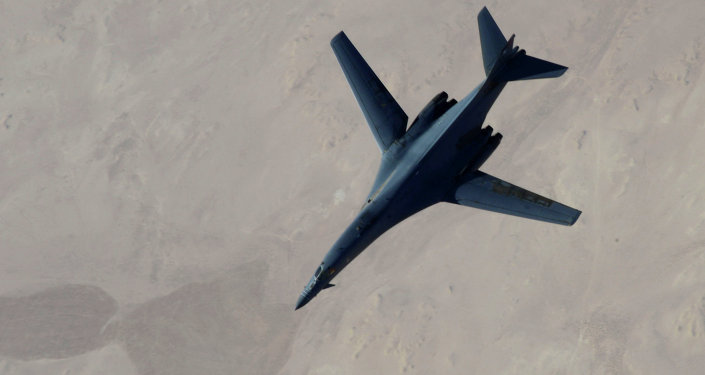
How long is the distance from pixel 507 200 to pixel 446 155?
535 cm

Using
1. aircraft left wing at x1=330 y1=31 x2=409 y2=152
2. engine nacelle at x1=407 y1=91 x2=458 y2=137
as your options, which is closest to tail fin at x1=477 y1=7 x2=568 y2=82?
engine nacelle at x1=407 y1=91 x2=458 y2=137

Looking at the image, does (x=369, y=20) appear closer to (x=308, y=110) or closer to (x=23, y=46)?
(x=308, y=110)

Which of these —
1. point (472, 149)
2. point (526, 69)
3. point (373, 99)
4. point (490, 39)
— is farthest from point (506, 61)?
point (373, 99)

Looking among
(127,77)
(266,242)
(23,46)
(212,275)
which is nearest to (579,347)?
(266,242)

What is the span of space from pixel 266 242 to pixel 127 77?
102 ft

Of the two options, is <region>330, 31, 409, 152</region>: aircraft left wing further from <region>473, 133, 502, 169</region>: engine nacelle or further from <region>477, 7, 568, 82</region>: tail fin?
<region>477, 7, 568, 82</region>: tail fin

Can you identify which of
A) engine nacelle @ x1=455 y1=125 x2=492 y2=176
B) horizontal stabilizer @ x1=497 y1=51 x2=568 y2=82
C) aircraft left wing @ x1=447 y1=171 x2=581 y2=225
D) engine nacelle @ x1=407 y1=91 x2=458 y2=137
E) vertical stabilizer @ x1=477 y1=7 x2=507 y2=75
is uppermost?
vertical stabilizer @ x1=477 y1=7 x2=507 y2=75

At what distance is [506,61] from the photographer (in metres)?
43.6

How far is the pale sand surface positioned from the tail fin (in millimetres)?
25377

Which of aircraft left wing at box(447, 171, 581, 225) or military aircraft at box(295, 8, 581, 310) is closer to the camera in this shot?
military aircraft at box(295, 8, 581, 310)

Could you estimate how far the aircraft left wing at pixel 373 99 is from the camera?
44.9m

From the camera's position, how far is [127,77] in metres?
82.0

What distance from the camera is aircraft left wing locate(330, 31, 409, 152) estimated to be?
4488 centimetres

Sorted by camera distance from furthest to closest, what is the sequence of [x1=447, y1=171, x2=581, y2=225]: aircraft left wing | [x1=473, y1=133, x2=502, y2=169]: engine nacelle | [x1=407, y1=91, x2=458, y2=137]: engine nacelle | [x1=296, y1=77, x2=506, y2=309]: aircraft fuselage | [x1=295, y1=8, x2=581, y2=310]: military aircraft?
[x1=473, y1=133, x2=502, y2=169]: engine nacelle → [x1=407, y1=91, x2=458, y2=137]: engine nacelle → [x1=447, y1=171, x2=581, y2=225]: aircraft left wing → [x1=295, y1=8, x2=581, y2=310]: military aircraft → [x1=296, y1=77, x2=506, y2=309]: aircraft fuselage
